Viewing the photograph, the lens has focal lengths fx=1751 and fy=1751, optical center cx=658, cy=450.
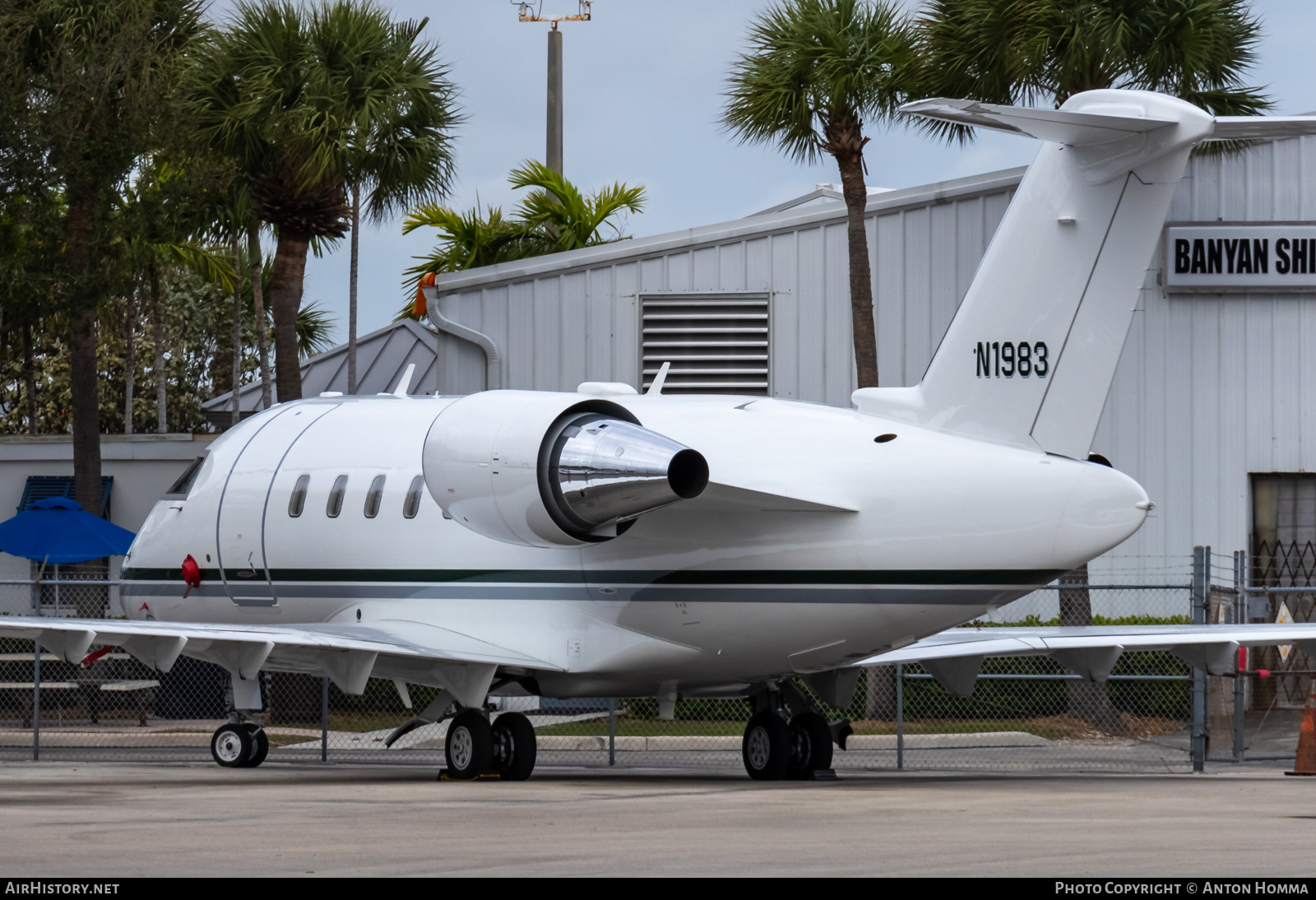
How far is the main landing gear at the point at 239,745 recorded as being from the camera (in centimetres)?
1762

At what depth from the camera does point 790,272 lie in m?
25.0

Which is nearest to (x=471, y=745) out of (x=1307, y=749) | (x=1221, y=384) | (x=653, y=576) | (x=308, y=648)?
(x=308, y=648)

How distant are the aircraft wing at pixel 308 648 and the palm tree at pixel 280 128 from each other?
9186 millimetres

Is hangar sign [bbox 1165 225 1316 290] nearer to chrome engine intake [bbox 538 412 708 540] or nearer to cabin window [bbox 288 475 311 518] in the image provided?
cabin window [bbox 288 475 311 518]

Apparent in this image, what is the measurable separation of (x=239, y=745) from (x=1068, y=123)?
1019 centimetres

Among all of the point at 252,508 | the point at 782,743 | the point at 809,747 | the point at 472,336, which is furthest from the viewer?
the point at 472,336

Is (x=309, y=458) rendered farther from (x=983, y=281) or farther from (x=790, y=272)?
(x=790, y=272)

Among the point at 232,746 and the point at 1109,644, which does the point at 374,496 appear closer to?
the point at 232,746

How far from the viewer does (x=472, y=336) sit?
24.9 metres

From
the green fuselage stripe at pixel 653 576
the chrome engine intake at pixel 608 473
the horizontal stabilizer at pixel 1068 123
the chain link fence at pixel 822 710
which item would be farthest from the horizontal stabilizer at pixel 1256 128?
the chain link fence at pixel 822 710

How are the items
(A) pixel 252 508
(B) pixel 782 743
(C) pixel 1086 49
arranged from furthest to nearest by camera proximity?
(C) pixel 1086 49, (A) pixel 252 508, (B) pixel 782 743

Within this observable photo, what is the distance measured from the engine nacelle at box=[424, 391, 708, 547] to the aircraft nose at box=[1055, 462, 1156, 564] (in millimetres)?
2744

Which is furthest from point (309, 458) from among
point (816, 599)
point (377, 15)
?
point (377, 15)

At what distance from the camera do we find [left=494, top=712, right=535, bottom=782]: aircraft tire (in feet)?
50.0
